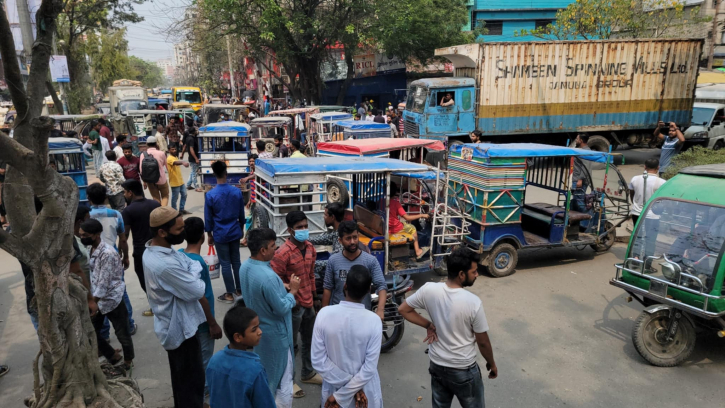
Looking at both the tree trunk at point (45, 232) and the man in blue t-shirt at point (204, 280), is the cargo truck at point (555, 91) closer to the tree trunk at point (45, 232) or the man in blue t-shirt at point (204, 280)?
the man in blue t-shirt at point (204, 280)

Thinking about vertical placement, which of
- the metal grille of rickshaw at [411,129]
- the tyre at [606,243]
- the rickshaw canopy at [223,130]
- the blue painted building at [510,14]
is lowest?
the tyre at [606,243]

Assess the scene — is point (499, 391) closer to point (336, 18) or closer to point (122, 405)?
point (122, 405)

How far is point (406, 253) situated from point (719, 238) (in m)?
3.30

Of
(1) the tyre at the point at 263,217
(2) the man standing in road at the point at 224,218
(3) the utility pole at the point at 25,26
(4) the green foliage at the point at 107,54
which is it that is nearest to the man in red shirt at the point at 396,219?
(1) the tyre at the point at 263,217

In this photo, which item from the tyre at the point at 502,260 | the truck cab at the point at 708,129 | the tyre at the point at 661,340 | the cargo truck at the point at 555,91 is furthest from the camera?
the truck cab at the point at 708,129

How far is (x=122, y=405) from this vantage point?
347 cm

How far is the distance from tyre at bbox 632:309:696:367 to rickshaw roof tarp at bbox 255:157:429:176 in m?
2.82

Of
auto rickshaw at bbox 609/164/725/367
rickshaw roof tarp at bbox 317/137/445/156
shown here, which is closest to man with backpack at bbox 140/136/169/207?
rickshaw roof tarp at bbox 317/137/445/156

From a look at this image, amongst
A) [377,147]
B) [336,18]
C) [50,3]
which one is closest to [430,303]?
[50,3]

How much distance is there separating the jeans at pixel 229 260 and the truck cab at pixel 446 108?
9.92 metres

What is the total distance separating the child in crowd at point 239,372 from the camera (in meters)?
2.48

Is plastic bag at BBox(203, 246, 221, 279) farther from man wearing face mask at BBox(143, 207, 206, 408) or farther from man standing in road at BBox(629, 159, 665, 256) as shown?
man standing in road at BBox(629, 159, 665, 256)

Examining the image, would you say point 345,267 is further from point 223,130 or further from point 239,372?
point 223,130

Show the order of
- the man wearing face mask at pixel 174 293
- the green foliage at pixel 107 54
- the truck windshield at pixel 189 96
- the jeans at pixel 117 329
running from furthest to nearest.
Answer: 1. the green foliage at pixel 107 54
2. the truck windshield at pixel 189 96
3. the jeans at pixel 117 329
4. the man wearing face mask at pixel 174 293
